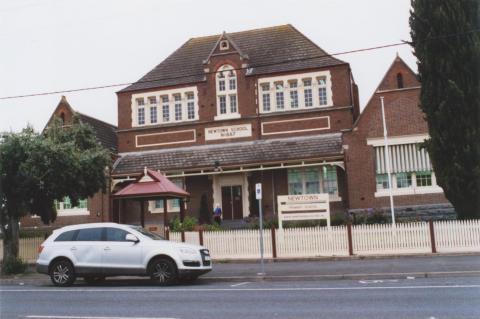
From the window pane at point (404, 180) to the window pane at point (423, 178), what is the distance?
391 mm

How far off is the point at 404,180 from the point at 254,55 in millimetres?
11576

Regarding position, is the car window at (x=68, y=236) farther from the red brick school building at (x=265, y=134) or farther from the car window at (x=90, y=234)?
the red brick school building at (x=265, y=134)

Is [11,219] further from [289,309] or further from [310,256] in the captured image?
[289,309]

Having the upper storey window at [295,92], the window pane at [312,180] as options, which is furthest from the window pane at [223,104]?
the window pane at [312,180]

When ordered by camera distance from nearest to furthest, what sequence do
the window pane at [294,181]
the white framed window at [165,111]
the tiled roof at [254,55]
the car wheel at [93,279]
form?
the car wheel at [93,279], the window pane at [294,181], the tiled roof at [254,55], the white framed window at [165,111]

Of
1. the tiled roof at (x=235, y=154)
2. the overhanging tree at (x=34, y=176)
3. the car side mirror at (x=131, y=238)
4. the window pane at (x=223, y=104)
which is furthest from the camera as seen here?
the window pane at (x=223, y=104)

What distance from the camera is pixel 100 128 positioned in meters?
37.4

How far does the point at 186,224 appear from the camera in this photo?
2319 cm

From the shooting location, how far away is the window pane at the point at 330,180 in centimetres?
3017

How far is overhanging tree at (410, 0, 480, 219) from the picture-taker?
2094 cm

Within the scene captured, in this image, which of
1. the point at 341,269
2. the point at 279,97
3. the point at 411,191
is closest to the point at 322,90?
the point at 279,97

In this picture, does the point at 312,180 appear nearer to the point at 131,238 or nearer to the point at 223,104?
the point at 223,104

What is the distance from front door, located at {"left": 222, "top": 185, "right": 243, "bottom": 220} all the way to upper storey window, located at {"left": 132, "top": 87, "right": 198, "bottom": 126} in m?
4.74

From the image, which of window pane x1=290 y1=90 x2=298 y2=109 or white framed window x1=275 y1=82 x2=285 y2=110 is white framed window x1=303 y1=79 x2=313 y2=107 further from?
white framed window x1=275 y1=82 x2=285 y2=110
